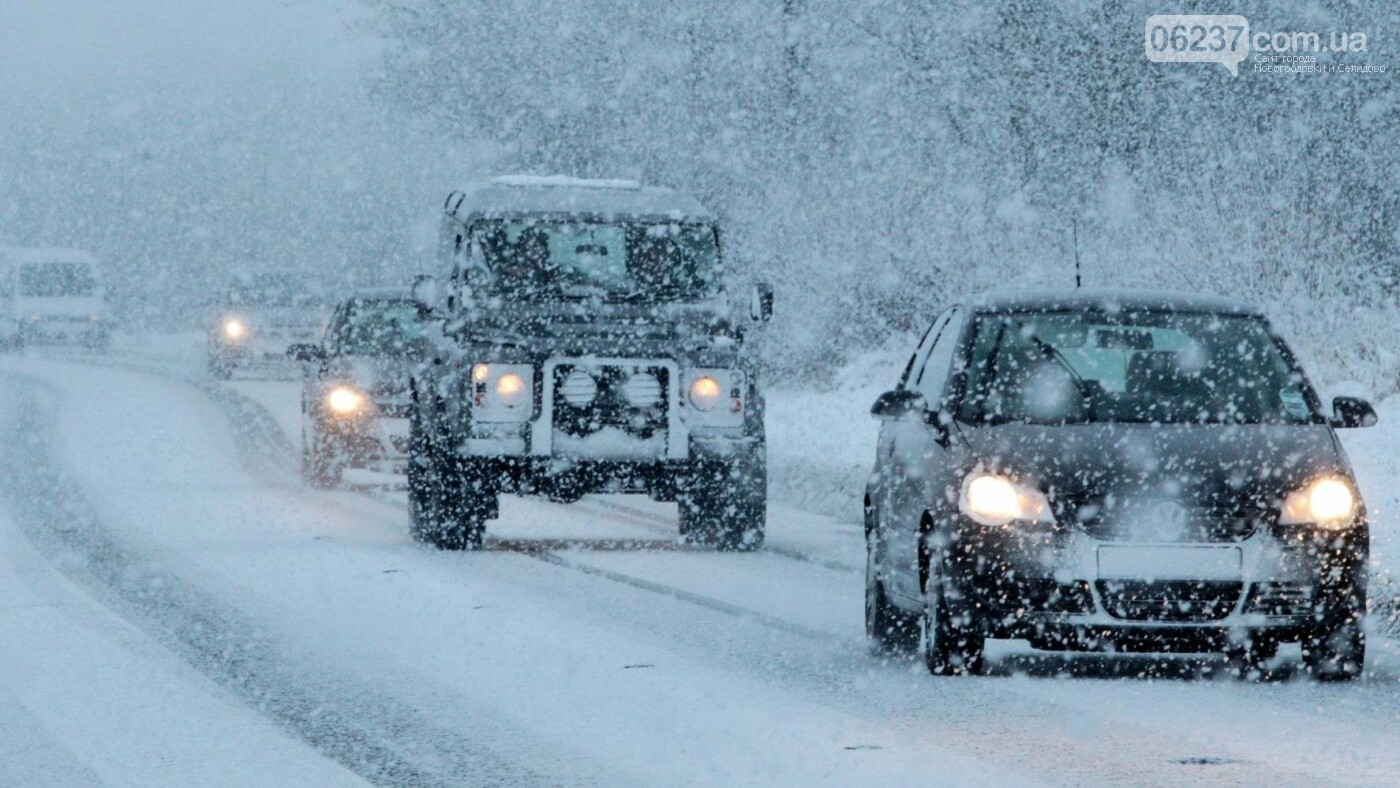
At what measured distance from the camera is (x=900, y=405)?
384 inches

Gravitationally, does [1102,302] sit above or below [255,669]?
above

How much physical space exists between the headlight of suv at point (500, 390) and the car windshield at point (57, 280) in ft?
135

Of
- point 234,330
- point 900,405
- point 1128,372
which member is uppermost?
point 1128,372

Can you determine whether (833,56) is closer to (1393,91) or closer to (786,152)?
(786,152)

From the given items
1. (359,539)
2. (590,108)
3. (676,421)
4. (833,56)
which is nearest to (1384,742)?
(676,421)

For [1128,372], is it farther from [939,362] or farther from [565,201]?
[565,201]

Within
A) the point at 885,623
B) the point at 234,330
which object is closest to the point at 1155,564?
the point at 885,623

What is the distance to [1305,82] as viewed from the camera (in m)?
24.1

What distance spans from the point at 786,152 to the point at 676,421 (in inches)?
667

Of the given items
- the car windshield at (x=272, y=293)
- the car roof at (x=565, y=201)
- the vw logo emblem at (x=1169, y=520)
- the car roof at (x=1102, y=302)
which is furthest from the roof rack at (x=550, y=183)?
the car windshield at (x=272, y=293)

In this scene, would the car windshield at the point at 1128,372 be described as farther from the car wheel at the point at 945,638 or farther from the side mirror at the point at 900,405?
the car wheel at the point at 945,638

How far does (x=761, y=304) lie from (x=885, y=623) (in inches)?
221

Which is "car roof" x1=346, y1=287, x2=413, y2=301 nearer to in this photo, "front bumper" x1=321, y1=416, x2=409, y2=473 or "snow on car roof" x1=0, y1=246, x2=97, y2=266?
"front bumper" x1=321, y1=416, x2=409, y2=473

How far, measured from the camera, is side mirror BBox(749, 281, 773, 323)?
1561 centimetres
